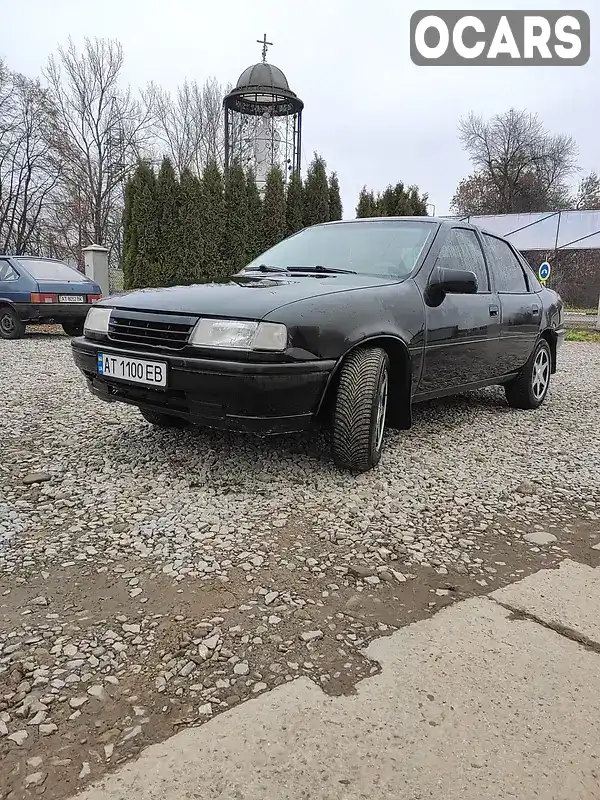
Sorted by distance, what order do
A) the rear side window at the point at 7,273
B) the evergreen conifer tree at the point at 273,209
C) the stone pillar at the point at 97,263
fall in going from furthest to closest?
the evergreen conifer tree at the point at 273,209
the stone pillar at the point at 97,263
the rear side window at the point at 7,273

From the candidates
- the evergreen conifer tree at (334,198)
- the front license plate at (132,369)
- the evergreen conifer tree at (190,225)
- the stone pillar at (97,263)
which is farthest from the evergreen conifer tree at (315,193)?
the front license plate at (132,369)

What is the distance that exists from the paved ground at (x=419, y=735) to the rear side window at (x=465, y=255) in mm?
2794

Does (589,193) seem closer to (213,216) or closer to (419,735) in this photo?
(213,216)

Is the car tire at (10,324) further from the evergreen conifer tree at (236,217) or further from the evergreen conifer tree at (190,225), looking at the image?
the evergreen conifer tree at (236,217)

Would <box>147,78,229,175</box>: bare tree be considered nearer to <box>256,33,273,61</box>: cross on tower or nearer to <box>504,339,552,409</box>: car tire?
<box>256,33,273,61</box>: cross on tower

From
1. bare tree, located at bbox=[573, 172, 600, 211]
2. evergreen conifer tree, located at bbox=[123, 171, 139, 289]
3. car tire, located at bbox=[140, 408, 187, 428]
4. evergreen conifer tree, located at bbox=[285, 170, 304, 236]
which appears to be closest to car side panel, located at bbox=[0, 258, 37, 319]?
evergreen conifer tree, located at bbox=[123, 171, 139, 289]

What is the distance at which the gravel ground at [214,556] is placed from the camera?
1.63 m

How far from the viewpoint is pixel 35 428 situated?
432 centimetres

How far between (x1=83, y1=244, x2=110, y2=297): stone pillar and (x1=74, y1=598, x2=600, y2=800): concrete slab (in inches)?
570

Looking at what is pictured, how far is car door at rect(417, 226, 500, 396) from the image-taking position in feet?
12.9

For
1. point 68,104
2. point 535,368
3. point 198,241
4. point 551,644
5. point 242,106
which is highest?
point 68,104

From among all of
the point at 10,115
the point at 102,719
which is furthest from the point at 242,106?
the point at 102,719

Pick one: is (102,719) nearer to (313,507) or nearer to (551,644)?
(551,644)

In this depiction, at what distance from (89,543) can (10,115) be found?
96.9 feet
